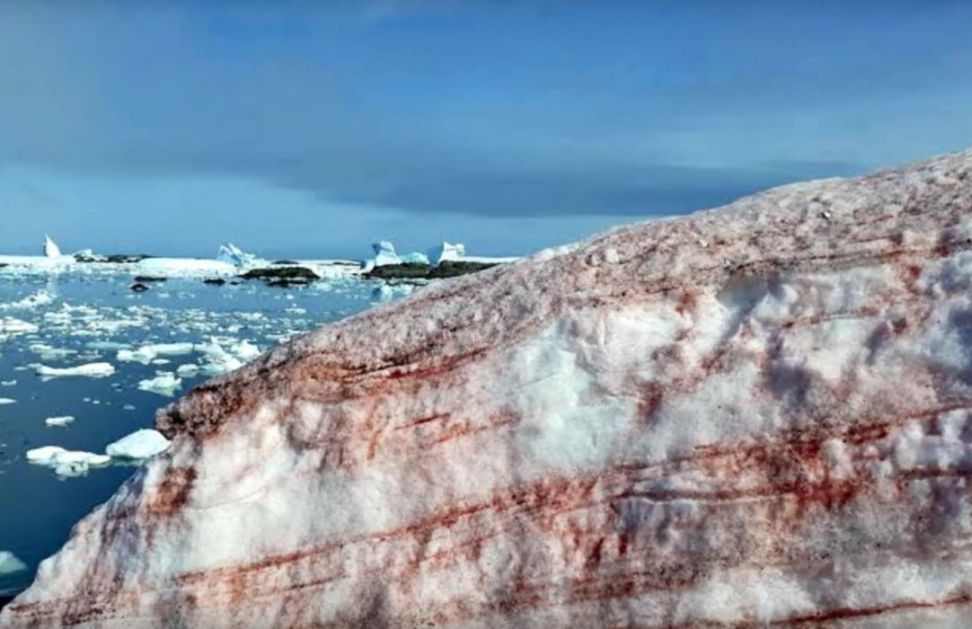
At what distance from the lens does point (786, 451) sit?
467cm

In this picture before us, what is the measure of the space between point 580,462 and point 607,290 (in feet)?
2.65

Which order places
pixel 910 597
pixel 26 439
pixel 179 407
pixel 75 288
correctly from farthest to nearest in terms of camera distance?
pixel 75 288, pixel 26 439, pixel 179 407, pixel 910 597

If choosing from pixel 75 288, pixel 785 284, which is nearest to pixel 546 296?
pixel 785 284

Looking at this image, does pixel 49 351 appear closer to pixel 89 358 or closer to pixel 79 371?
pixel 89 358

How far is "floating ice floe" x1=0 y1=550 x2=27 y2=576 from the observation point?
26.8 ft

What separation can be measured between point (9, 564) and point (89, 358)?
533 inches

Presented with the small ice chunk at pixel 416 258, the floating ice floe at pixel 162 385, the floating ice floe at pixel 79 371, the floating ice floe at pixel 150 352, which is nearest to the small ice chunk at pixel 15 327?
the floating ice floe at pixel 150 352

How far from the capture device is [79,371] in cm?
1828

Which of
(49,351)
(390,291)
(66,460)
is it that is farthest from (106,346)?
(390,291)

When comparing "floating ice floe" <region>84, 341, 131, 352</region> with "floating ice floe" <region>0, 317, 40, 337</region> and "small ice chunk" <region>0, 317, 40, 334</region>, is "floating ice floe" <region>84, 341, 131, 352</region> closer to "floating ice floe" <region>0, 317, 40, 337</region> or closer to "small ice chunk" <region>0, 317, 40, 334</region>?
"floating ice floe" <region>0, 317, 40, 337</region>

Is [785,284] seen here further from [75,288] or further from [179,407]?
[75,288]

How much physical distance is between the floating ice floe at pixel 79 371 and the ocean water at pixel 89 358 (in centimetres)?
17

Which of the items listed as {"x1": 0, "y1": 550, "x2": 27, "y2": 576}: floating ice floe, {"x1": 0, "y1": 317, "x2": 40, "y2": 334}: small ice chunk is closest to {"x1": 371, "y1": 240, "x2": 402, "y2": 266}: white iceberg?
{"x1": 0, "y1": 317, "x2": 40, "y2": 334}: small ice chunk

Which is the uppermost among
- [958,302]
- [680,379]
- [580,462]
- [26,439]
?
[958,302]
